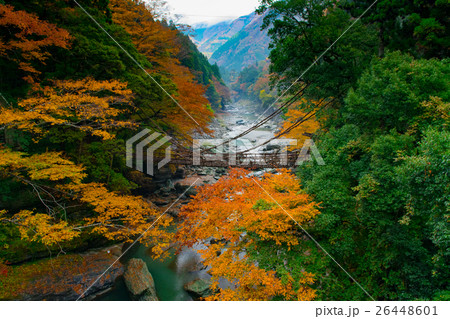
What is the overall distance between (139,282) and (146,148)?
5763 mm

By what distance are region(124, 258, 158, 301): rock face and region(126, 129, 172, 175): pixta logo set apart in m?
4.34

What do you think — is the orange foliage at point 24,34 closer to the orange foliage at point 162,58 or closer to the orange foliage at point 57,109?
the orange foliage at point 57,109

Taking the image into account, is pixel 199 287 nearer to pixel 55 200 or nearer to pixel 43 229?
pixel 43 229

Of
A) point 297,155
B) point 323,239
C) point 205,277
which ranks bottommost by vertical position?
point 205,277

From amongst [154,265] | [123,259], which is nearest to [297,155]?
[154,265]

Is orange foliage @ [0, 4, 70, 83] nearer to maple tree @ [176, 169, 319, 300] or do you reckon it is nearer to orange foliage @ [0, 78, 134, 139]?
orange foliage @ [0, 78, 134, 139]

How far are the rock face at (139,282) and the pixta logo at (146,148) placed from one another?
4.34 m

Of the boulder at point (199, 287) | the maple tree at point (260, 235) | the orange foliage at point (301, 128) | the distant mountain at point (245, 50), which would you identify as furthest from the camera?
the distant mountain at point (245, 50)

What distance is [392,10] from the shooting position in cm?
688

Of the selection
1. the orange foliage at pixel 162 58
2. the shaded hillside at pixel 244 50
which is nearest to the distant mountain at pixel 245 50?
the shaded hillside at pixel 244 50

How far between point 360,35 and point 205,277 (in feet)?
31.5

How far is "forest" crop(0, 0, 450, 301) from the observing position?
402 cm

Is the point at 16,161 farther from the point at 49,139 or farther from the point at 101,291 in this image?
the point at 101,291

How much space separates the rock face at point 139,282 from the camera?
6.34 m
